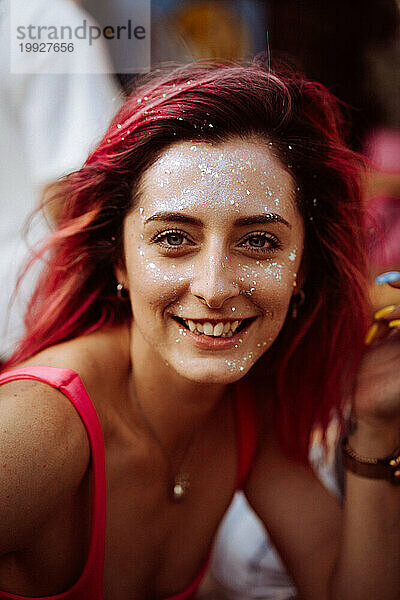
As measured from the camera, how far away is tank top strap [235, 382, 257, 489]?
35.5 inches

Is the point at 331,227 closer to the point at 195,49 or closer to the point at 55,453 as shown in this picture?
the point at 195,49

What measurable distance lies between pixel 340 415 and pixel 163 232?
401 mm

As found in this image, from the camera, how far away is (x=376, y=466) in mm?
834

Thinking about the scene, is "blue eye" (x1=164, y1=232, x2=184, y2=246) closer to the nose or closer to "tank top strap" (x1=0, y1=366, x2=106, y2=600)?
the nose

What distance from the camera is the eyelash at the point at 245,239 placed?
26.4 inches

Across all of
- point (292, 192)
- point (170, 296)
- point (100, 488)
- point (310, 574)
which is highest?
point (292, 192)

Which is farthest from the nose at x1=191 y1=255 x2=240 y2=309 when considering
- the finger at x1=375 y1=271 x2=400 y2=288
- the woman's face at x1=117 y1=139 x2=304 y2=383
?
the finger at x1=375 y1=271 x2=400 y2=288

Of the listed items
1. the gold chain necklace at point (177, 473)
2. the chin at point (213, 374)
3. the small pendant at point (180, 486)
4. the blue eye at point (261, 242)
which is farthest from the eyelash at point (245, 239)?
the small pendant at point (180, 486)

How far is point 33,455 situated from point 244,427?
1.21ft

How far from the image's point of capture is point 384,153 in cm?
84

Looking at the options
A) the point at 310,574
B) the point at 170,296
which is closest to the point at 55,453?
the point at 170,296

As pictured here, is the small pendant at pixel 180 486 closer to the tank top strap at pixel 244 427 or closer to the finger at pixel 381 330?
the tank top strap at pixel 244 427

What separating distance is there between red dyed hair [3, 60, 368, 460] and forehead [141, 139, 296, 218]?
13 mm

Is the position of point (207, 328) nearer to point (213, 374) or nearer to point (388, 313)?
point (213, 374)
